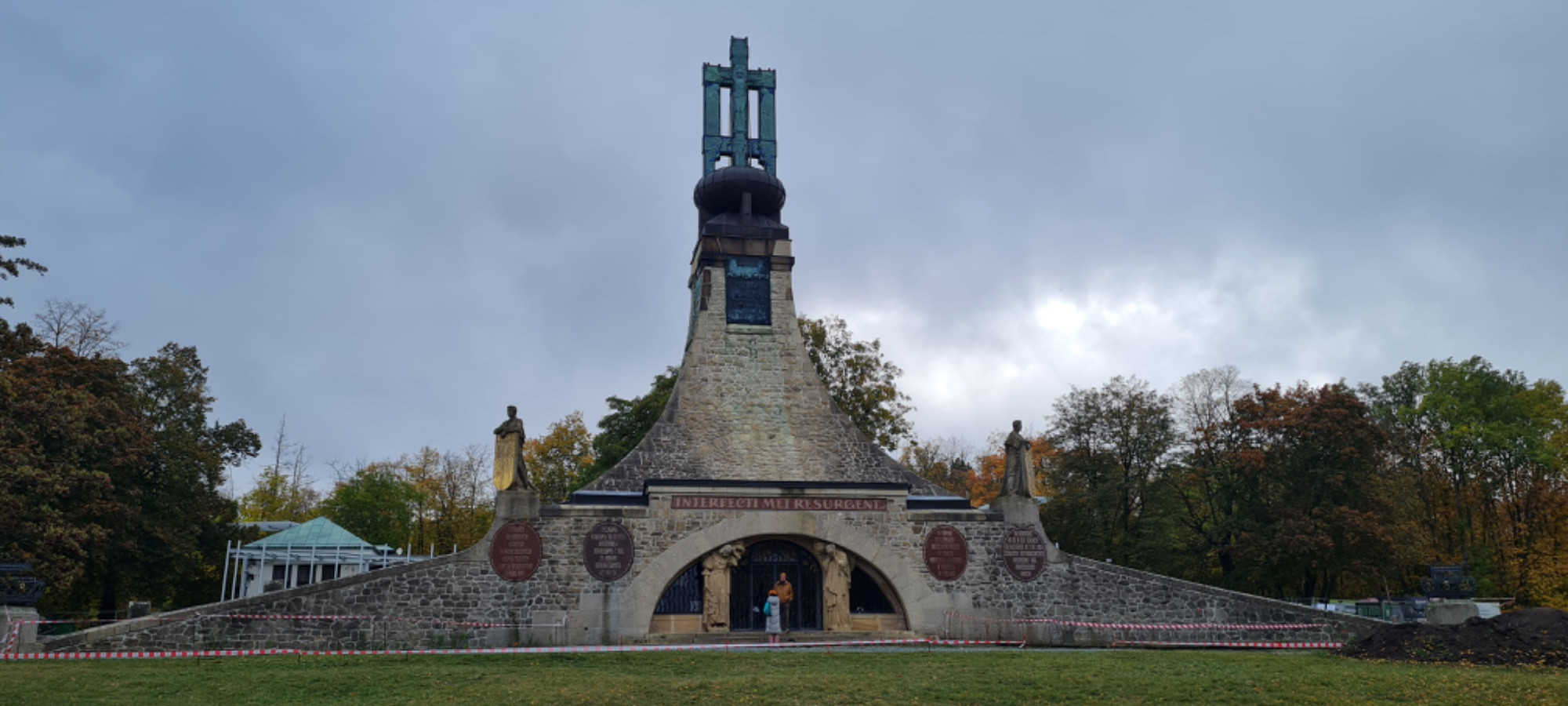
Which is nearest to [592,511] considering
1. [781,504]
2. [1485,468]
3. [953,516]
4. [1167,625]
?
[781,504]

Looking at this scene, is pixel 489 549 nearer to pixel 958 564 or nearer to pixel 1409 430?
pixel 958 564

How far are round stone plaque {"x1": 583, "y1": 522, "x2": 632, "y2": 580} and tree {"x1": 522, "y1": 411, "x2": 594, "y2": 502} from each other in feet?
70.4

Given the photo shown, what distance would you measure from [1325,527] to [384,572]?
21668 mm

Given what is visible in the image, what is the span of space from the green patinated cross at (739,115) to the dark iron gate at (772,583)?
1005 cm

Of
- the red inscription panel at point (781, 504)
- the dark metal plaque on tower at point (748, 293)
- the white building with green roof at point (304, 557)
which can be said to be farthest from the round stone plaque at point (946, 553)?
the white building with green roof at point (304, 557)

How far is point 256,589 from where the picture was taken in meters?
30.0

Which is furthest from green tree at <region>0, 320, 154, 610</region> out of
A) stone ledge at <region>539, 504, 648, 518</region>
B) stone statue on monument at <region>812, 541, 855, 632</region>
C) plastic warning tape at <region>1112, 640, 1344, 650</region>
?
plastic warning tape at <region>1112, 640, 1344, 650</region>

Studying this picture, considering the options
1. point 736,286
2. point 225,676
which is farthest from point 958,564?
point 225,676

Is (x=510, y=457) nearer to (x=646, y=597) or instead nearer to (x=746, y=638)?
(x=646, y=597)

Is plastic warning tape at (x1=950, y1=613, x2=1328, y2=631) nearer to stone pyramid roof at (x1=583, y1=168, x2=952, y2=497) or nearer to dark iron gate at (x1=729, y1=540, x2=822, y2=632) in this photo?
dark iron gate at (x1=729, y1=540, x2=822, y2=632)

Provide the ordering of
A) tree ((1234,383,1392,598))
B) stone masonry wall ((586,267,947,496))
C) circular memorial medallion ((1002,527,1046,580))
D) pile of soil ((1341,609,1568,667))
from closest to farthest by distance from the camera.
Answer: pile of soil ((1341,609,1568,667)) < circular memorial medallion ((1002,527,1046,580)) < stone masonry wall ((586,267,947,496)) < tree ((1234,383,1392,598))

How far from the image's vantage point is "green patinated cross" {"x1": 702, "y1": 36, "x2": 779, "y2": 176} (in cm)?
2575

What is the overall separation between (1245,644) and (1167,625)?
1311mm

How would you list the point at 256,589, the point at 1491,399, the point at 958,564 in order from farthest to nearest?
the point at 1491,399
the point at 256,589
the point at 958,564
